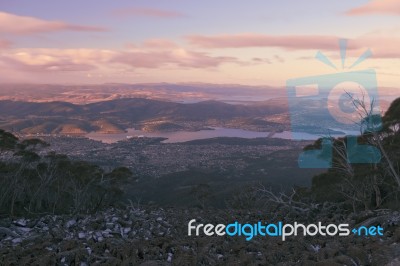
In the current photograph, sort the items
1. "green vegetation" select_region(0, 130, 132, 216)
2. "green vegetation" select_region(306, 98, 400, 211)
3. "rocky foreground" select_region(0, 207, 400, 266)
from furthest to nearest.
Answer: "green vegetation" select_region(0, 130, 132, 216), "green vegetation" select_region(306, 98, 400, 211), "rocky foreground" select_region(0, 207, 400, 266)

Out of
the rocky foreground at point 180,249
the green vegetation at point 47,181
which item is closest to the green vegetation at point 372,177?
the rocky foreground at point 180,249

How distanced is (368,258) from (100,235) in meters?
6.75

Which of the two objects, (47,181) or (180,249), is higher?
(180,249)

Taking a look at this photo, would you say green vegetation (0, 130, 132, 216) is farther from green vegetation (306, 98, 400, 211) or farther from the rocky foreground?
green vegetation (306, 98, 400, 211)

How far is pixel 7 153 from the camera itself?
29.4 meters

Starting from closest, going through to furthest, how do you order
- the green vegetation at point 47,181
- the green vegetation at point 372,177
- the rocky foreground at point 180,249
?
the rocky foreground at point 180,249, the green vegetation at point 372,177, the green vegetation at point 47,181

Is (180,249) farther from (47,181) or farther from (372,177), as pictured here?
(47,181)

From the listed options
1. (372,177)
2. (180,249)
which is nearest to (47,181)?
(372,177)

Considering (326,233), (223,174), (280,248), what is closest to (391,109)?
(326,233)

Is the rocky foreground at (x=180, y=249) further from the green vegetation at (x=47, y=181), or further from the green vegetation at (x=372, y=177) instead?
the green vegetation at (x=47, y=181)

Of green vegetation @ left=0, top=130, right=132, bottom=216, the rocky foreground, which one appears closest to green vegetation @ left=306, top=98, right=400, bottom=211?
the rocky foreground

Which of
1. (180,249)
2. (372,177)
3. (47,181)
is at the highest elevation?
(180,249)

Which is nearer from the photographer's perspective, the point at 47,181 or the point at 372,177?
the point at 372,177

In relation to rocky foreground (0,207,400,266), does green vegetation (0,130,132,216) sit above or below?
below
